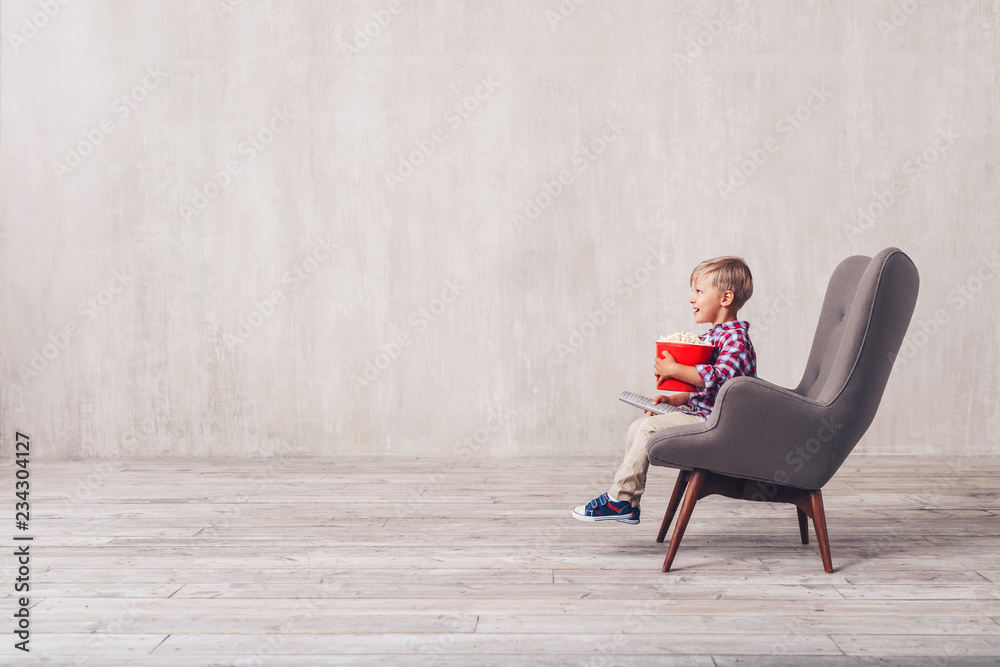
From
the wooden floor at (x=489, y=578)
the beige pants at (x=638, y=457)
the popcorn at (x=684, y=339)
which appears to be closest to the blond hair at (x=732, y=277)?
the popcorn at (x=684, y=339)

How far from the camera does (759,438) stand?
1.96m

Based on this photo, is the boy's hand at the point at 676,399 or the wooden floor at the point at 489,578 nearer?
the wooden floor at the point at 489,578

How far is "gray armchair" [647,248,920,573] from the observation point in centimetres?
194

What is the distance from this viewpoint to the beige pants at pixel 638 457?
2170mm

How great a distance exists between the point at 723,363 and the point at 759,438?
0.98 ft

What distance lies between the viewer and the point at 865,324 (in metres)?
1.94

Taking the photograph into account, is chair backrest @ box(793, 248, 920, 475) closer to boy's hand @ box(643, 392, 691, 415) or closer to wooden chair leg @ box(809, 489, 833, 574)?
wooden chair leg @ box(809, 489, 833, 574)

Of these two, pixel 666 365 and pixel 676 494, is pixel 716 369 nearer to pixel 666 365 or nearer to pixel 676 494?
pixel 666 365

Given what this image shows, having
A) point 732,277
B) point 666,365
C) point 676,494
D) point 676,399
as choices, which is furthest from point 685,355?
point 676,494

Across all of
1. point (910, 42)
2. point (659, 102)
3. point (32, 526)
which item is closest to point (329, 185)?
point (659, 102)

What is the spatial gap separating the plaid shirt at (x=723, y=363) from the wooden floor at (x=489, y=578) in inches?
18.0

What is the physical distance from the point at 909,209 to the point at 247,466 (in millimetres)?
3663

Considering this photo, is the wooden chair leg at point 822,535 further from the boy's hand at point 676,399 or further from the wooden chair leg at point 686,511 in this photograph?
the boy's hand at point 676,399

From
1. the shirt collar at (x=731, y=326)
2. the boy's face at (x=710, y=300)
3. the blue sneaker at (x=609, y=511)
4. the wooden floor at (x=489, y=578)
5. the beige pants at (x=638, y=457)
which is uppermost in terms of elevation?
the boy's face at (x=710, y=300)
